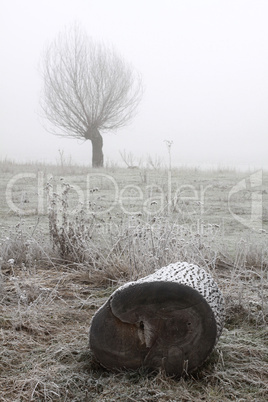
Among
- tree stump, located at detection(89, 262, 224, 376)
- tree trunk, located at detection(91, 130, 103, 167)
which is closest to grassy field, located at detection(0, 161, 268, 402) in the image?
tree stump, located at detection(89, 262, 224, 376)

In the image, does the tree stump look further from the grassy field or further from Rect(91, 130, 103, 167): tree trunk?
Rect(91, 130, 103, 167): tree trunk

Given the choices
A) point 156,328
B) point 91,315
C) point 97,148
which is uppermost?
point 97,148

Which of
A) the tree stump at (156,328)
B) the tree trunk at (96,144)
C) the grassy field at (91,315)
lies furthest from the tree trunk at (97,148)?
the tree stump at (156,328)

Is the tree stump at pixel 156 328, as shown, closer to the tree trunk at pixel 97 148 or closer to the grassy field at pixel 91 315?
the grassy field at pixel 91 315

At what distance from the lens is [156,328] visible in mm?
2252

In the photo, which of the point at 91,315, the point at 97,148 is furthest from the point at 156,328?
the point at 97,148

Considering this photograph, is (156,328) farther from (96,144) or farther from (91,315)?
(96,144)

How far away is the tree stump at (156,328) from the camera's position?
2.22 meters

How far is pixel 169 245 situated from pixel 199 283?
1.34m

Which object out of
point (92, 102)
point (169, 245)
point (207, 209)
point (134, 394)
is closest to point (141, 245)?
point (169, 245)

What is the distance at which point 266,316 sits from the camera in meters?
2.95

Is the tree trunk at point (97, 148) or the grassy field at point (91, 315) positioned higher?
the tree trunk at point (97, 148)

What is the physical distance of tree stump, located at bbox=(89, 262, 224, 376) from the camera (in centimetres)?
222

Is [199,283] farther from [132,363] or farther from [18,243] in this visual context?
[18,243]
